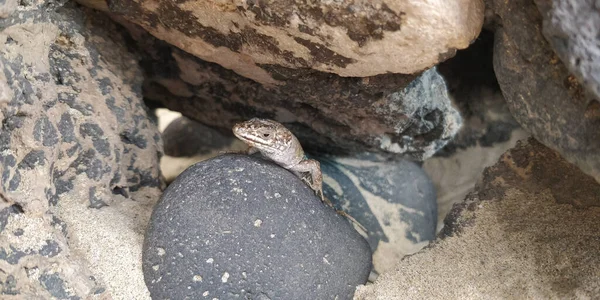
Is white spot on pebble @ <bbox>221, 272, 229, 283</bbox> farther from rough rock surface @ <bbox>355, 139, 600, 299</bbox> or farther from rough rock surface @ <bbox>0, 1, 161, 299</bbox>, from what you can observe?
rough rock surface @ <bbox>355, 139, 600, 299</bbox>

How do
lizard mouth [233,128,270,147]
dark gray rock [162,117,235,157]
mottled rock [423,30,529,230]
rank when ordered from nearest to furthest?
lizard mouth [233,128,270,147] → mottled rock [423,30,529,230] → dark gray rock [162,117,235,157]

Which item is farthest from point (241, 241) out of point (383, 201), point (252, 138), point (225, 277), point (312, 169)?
point (383, 201)

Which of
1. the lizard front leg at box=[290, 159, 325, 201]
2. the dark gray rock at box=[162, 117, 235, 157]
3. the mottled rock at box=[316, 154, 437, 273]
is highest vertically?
the lizard front leg at box=[290, 159, 325, 201]

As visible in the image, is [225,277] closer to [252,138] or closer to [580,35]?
[252,138]

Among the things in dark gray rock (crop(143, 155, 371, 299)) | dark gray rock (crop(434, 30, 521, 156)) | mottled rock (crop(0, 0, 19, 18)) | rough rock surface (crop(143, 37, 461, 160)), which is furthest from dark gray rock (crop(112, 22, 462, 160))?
dark gray rock (crop(434, 30, 521, 156))

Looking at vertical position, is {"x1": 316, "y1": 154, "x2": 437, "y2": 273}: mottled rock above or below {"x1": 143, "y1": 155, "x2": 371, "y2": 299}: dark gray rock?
below

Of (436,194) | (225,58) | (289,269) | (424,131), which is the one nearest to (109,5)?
(225,58)
